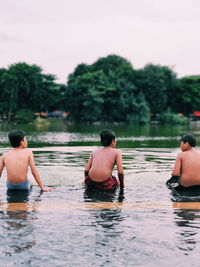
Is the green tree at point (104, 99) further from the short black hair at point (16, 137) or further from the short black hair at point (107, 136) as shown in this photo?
the short black hair at point (16, 137)

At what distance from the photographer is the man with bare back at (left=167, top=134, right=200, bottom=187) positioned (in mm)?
9133

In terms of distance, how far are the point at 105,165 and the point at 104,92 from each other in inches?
3043

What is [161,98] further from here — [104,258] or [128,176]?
[104,258]

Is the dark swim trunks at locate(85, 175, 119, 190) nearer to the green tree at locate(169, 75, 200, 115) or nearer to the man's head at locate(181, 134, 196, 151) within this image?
the man's head at locate(181, 134, 196, 151)

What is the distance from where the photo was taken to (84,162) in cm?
1614

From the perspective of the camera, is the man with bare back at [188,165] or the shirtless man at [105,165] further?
the shirtless man at [105,165]

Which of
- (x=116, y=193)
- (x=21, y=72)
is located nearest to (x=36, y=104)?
(x=21, y=72)

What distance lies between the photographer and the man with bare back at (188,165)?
9133 millimetres

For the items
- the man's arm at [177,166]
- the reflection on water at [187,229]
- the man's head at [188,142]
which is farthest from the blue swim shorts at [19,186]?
the man's head at [188,142]

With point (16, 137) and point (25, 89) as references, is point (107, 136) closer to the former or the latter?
point (16, 137)

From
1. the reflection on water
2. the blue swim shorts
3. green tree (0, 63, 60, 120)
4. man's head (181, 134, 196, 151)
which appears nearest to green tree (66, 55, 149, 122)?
green tree (0, 63, 60, 120)

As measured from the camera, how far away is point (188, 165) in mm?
9148

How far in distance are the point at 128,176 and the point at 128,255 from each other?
→ 270 inches

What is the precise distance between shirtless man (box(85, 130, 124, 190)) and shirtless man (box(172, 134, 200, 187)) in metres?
1.18
